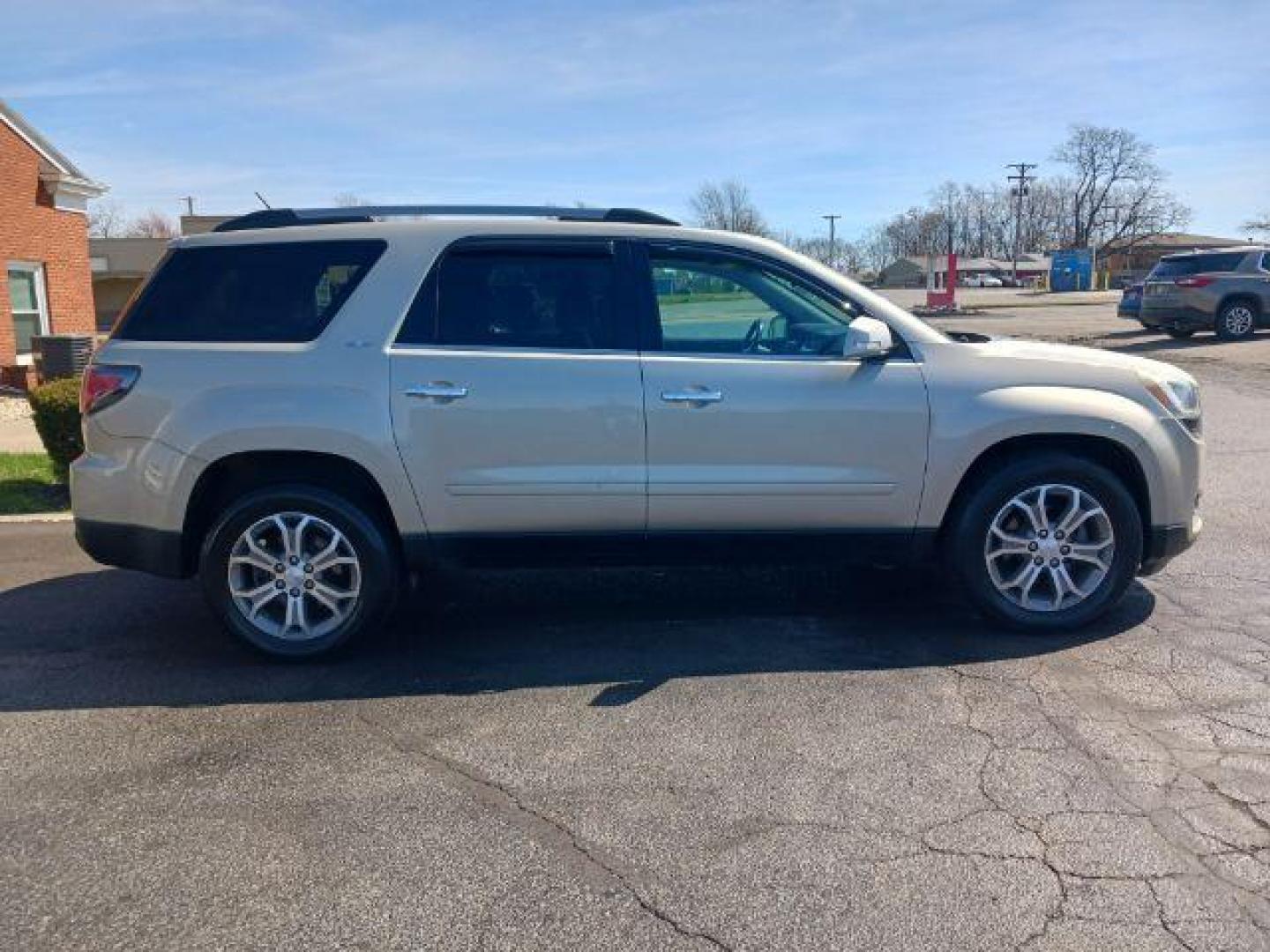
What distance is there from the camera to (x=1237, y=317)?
818 inches

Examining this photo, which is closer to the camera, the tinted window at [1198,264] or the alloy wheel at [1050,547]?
the alloy wheel at [1050,547]

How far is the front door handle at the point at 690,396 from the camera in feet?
15.2

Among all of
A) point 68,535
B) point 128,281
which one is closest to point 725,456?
point 68,535

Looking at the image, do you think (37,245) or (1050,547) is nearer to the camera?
(1050,547)

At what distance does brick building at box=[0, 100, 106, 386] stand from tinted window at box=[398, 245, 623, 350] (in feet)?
47.9

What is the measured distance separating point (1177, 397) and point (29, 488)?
→ 819 cm

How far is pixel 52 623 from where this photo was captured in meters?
5.38

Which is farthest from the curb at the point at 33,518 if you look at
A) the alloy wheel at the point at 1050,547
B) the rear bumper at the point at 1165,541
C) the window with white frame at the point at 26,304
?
the window with white frame at the point at 26,304

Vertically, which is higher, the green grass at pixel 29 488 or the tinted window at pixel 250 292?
the tinted window at pixel 250 292

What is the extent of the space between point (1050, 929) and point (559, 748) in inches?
69.0

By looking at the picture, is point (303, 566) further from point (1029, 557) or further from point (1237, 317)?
point (1237, 317)

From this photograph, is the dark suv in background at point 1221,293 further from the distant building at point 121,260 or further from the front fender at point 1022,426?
the distant building at point 121,260

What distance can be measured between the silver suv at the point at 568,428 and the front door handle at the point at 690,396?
1 cm

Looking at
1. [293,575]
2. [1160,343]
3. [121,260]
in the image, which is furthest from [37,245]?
[121,260]
